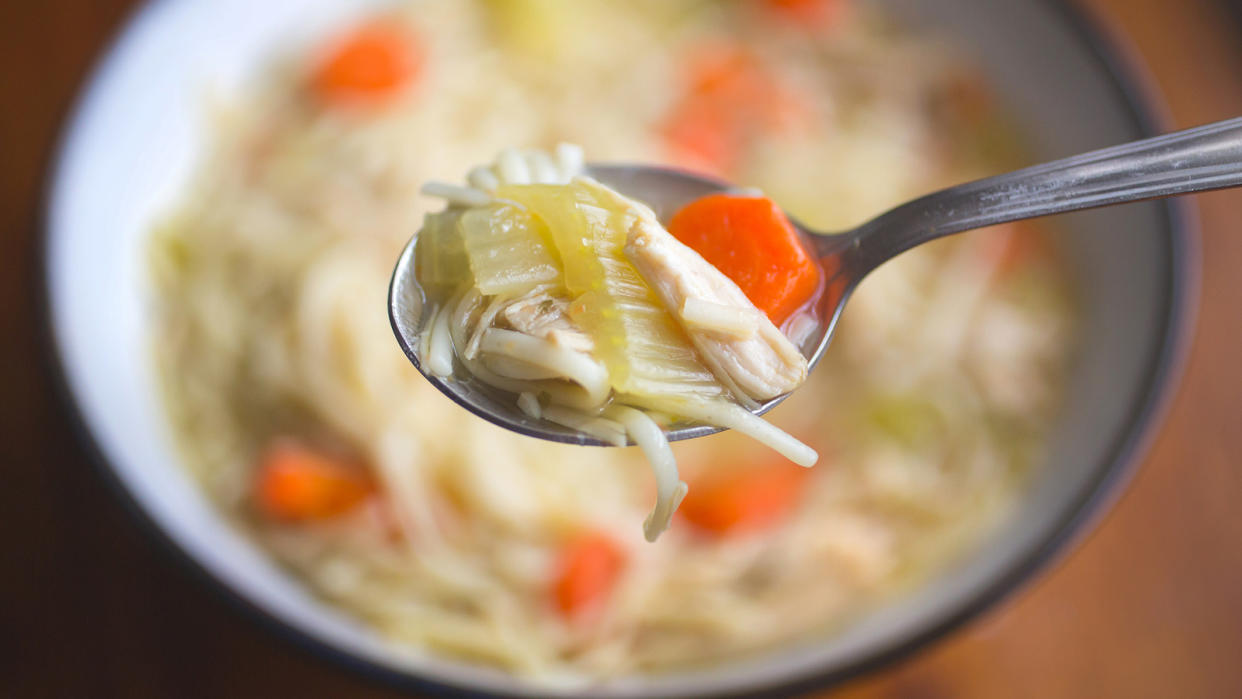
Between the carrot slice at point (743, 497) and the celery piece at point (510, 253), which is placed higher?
the celery piece at point (510, 253)

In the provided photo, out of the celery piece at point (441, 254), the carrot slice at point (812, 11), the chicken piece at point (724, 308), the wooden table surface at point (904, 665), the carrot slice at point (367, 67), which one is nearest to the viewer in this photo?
the chicken piece at point (724, 308)

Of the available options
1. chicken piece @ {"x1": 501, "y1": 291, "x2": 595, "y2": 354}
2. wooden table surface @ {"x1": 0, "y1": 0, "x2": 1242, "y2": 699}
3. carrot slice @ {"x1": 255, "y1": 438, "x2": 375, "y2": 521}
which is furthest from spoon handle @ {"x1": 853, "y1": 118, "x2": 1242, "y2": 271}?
carrot slice @ {"x1": 255, "y1": 438, "x2": 375, "y2": 521}

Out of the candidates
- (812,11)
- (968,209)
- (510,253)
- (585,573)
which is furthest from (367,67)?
(968,209)

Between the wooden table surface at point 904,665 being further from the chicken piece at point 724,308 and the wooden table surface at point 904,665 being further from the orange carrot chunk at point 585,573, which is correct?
the chicken piece at point 724,308

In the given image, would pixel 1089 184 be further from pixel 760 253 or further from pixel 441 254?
pixel 441 254

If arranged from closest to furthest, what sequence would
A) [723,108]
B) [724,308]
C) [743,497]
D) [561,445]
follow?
[724,308], [743,497], [561,445], [723,108]

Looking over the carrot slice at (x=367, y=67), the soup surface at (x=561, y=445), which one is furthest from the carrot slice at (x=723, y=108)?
the carrot slice at (x=367, y=67)

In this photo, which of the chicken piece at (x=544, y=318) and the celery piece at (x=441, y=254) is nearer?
the chicken piece at (x=544, y=318)
